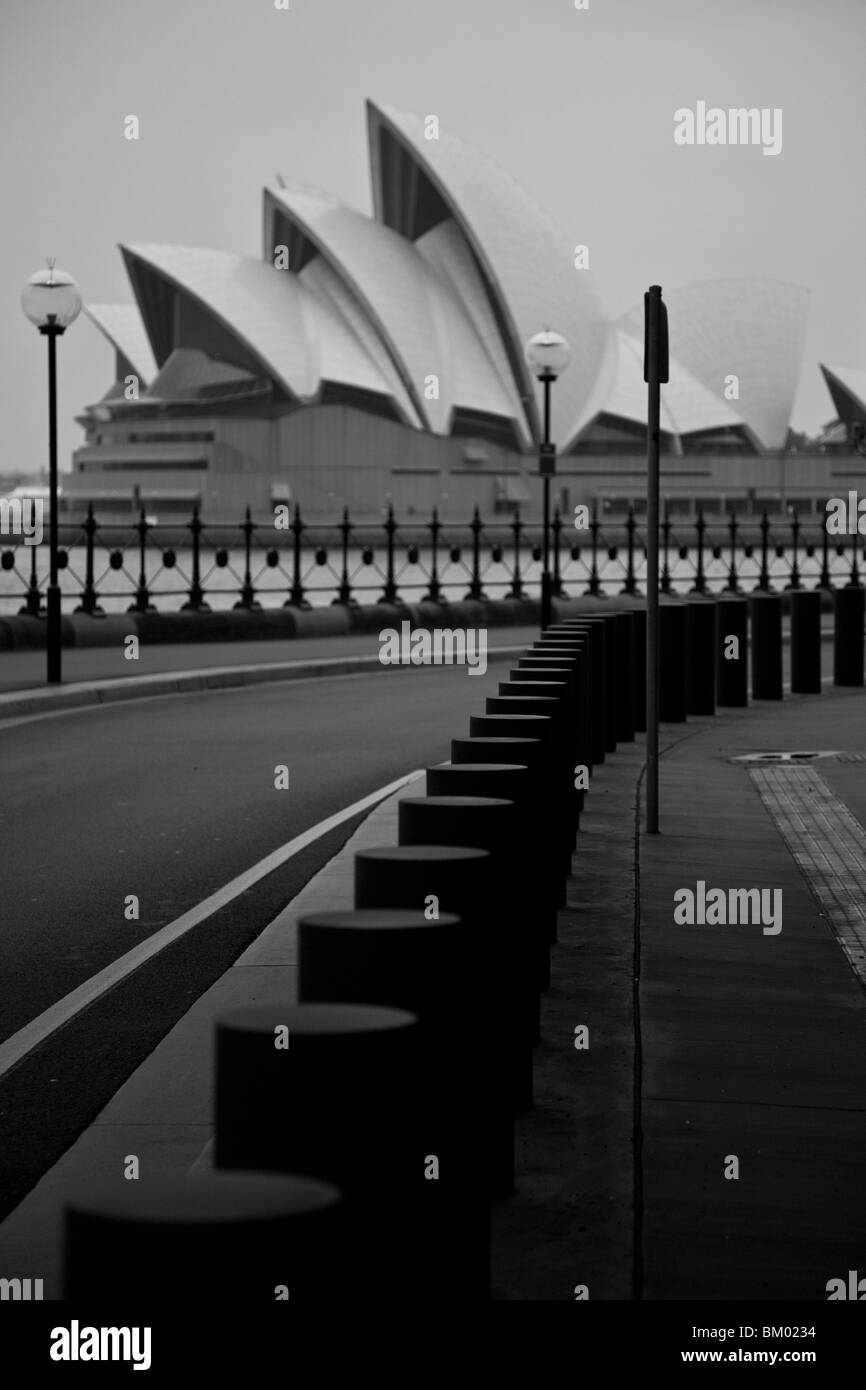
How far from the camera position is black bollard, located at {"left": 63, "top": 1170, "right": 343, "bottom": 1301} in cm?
174

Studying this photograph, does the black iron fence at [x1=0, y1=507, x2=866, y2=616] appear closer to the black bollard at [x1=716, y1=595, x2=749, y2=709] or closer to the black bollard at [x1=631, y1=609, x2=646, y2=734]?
the black bollard at [x1=716, y1=595, x2=749, y2=709]

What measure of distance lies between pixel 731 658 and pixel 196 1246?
14.0m

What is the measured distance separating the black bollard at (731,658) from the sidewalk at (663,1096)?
7.09 meters

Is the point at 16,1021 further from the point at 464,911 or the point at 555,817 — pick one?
the point at 464,911

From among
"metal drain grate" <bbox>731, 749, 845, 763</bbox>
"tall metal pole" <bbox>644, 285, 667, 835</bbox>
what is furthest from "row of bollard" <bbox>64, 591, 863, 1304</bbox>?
"metal drain grate" <bbox>731, 749, 845, 763</bbox>

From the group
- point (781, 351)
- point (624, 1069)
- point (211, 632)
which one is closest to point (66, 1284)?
point (624, 1069)

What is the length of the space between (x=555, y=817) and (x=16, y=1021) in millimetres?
1858

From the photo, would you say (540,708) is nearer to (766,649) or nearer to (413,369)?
(766,649)

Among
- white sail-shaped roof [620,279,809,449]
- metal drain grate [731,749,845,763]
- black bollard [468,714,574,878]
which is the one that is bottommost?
metal drain grate [731,749,845,763]

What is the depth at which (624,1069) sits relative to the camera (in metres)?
4.61

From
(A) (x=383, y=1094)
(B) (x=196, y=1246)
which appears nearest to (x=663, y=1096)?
(A) (x=383, y=1094)

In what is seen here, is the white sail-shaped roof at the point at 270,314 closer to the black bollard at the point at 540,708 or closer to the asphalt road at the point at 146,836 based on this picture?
the asphalt road at the point at 146,836

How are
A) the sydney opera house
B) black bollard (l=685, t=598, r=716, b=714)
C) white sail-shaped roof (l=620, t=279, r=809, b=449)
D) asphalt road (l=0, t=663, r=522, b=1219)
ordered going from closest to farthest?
asphalt road (l=0, t=663, r=522, b=1219) < black bollard (l=685, t=598, r=716, b=714) < the sydney opera house < white sail-shaped roof (l=620, t=279, r=809, b=449)

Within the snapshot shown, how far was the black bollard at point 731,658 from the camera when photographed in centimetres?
1510
